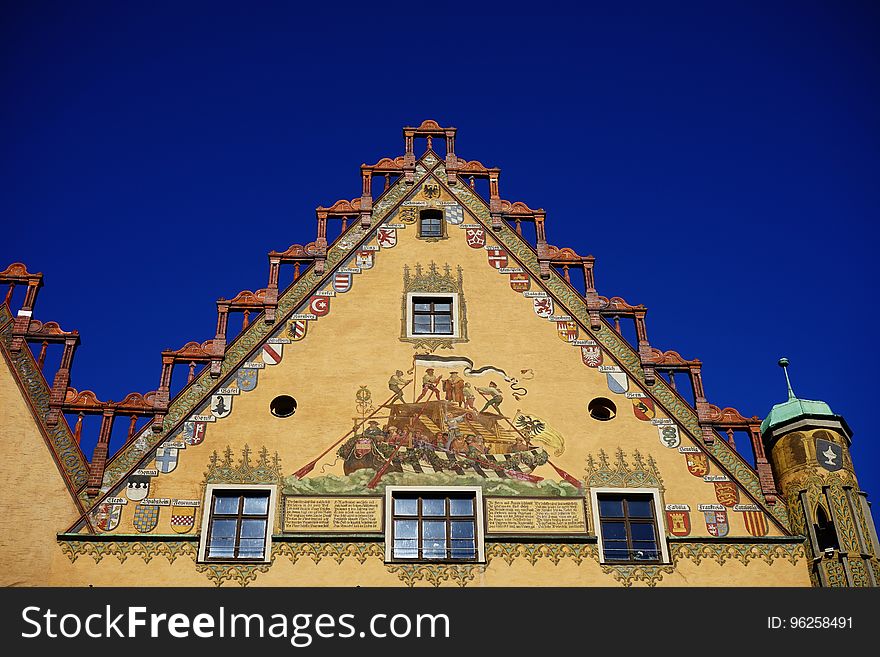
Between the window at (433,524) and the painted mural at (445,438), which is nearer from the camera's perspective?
the window at (433,524)

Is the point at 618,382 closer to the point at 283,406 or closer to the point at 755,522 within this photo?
the point at 755,522

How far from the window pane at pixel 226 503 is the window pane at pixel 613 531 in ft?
13.9

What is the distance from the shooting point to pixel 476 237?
17.6 m

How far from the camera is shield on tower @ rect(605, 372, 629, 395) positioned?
52.5ft

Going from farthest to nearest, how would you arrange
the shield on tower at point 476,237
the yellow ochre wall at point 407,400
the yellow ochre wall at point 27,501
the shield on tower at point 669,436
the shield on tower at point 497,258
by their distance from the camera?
the shield on tower at point 476,237 → the shield on tower at point 497,258 → the shield on tower at point 669,436 → the yellow ochre wall at point 407,400 → the yellow ochre wall at point 27,501

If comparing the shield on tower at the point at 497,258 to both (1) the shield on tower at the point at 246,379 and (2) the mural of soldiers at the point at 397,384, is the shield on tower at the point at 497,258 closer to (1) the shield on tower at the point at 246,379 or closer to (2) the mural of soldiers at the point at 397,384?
(2) the mural of soldiers at the point at 397,384

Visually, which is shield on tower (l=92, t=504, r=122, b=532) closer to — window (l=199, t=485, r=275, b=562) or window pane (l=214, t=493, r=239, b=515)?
window (l=199, t=485, r=275, b=562)

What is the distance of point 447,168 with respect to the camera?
18328 mm

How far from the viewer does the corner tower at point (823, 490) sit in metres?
14.5

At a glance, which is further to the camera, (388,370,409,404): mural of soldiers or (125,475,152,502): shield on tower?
(388,370,409,404): mural of soldiers

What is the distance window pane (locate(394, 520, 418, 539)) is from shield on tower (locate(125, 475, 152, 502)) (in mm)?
2868

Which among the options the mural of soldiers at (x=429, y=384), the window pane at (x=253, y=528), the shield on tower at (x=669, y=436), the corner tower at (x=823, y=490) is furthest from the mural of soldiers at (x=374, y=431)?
the corner tower at (x=823, y=490)

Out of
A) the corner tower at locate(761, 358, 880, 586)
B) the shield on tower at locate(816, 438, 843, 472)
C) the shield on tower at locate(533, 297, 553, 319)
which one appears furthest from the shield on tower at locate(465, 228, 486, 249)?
the shield on tower at locate(816, 438, 843, 472)
